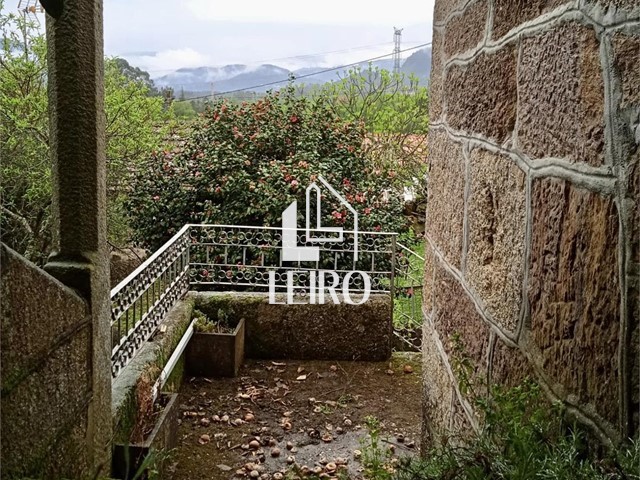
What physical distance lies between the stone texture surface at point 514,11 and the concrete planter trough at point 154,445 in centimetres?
148

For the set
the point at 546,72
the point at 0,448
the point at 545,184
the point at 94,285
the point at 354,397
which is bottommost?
the point at 354,397

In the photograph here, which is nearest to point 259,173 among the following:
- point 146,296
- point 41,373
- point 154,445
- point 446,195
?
point 146,296

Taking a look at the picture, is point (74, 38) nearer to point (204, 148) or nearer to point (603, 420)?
point (603, 420)

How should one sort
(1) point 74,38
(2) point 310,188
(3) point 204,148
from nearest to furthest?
(1) point 74,38 < (2) point 310,188 < (3) point 204,148

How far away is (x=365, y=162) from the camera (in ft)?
17.9

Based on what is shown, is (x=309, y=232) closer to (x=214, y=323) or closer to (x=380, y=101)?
(x=214, y=323)

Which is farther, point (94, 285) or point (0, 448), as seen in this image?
point (94, 285)

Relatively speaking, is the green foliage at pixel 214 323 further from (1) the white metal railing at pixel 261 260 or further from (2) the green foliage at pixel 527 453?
(2) the green foliage at pixel 527 453

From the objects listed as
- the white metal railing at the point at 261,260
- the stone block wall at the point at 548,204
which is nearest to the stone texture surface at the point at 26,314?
the stone block wall at the point at 548,204

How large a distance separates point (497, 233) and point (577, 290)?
1.06 feet

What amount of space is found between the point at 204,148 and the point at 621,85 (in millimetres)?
4787

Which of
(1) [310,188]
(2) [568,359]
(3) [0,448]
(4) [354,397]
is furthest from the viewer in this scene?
(1) [310,188]

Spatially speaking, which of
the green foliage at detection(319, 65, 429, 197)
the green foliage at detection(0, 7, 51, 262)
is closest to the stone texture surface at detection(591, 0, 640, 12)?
the green foliage at detection(0, 7, 51, 262)

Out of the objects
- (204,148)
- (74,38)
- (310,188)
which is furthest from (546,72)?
(204,148)
